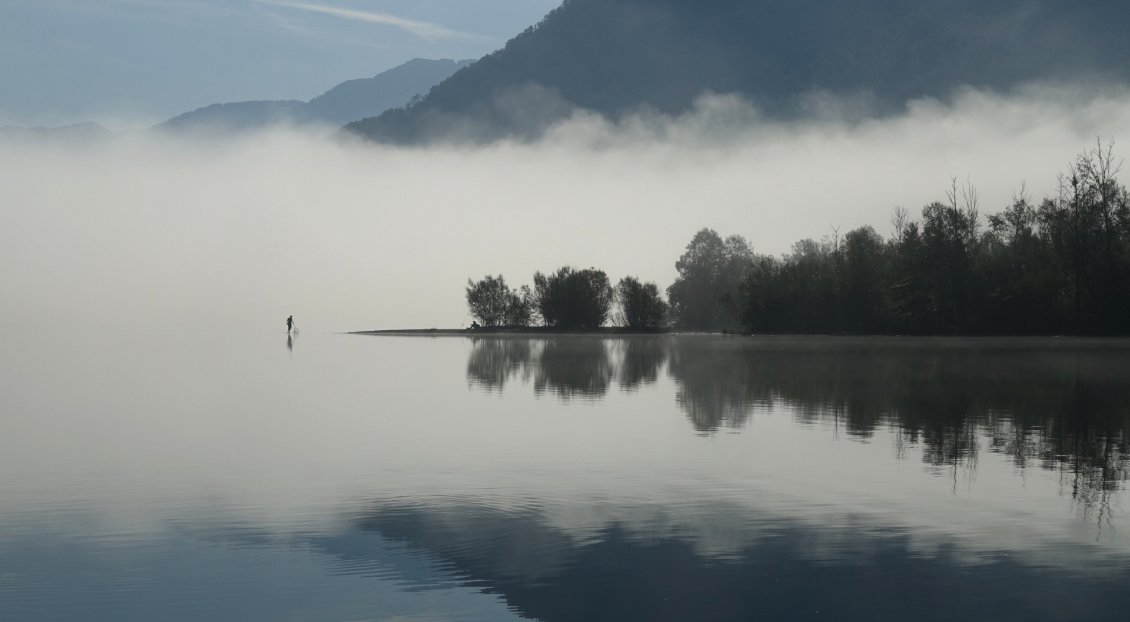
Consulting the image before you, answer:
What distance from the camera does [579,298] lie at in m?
159

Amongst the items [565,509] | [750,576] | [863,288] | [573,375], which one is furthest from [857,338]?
[750,576]

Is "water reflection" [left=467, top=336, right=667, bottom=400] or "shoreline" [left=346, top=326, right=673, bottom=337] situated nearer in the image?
"water reflection" [left=467, top=336, right=667, bottom=400]

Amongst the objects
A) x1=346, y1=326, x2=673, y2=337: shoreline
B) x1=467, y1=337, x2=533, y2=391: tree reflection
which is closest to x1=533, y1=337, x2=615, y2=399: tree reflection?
x1=467, y1=337, x2=533, y2=391: tree reflection

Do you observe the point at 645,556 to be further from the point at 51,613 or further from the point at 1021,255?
the point at 1021,255

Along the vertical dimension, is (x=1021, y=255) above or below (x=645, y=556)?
above

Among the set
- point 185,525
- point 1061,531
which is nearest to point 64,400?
point 185,525

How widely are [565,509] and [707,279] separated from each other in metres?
174

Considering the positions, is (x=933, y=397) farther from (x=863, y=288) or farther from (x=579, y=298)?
(x=579, y=298)

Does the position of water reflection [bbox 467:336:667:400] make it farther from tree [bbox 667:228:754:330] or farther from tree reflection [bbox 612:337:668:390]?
tree [bbox 667:228:754:330]

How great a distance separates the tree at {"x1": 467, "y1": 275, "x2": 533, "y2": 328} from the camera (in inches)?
6585

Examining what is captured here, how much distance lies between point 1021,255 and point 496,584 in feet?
365

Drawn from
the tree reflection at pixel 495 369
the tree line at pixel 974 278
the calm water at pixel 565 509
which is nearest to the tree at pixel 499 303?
the tree line at pixel 974 278

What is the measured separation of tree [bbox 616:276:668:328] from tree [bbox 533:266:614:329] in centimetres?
203

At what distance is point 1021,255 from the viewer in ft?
374
